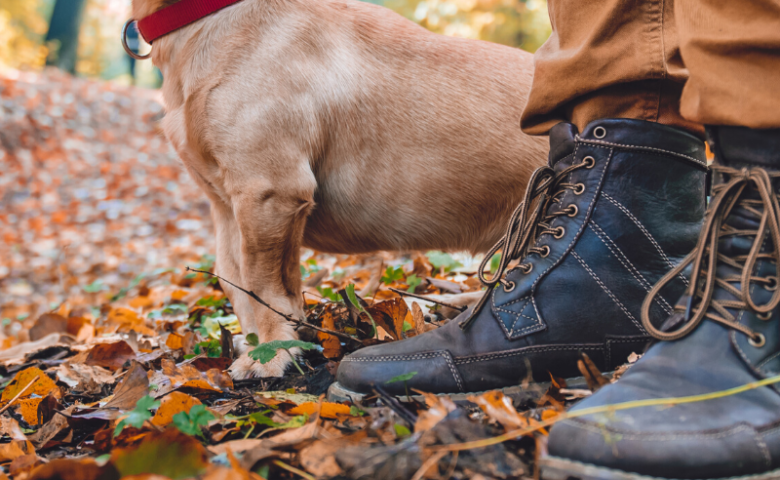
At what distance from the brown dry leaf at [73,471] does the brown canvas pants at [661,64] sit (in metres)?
1.21

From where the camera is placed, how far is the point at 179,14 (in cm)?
212

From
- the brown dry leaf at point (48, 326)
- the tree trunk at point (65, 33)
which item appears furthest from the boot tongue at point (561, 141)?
the tree trunk at point (65, 33)

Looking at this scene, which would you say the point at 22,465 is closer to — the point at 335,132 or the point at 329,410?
the point at 329,410

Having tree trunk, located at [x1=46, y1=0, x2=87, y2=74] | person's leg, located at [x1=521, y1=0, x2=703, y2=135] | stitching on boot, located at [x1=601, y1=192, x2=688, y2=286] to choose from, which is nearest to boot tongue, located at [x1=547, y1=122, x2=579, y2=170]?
person's leg, located at [x1=521, y1=0, x2=703, y2=135]

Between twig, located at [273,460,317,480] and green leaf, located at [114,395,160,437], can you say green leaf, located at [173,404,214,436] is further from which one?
twig, located at [273,460,317,480]

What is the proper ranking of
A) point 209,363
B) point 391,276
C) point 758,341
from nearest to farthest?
point 758,341
point 209,363
point 391,276

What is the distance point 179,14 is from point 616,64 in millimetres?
1587

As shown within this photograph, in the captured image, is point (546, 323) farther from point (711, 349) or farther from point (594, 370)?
point (711, 349)

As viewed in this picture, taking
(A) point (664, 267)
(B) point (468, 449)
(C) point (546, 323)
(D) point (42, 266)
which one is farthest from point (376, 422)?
(D) point (42, 266)

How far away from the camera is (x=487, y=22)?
579 inches

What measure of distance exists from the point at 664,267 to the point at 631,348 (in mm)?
193

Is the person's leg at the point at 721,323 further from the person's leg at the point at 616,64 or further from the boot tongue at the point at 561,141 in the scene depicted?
the boot tongue at the point at 561,141

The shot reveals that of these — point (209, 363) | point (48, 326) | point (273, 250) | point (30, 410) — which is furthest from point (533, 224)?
point (48, 326)

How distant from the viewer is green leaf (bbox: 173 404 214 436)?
1.08 metres
